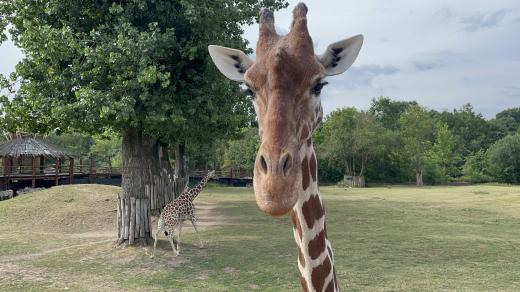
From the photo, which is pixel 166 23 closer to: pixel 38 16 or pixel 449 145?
→ pixel 38 16

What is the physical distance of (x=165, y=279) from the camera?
8797mm

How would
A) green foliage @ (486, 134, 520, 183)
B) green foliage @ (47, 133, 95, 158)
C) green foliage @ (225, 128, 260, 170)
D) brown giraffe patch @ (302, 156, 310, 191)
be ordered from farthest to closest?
green foliage @ (47, 133, 95, 158) < green foliage @ (486, 134, 520, 183) < green foliage @ (225, 128, 260, 170) < brown giraffe patch @ (302, 156, 310, 191)

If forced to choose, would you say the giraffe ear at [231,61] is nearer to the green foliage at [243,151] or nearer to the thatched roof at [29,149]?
the thatched roof at [29,149]

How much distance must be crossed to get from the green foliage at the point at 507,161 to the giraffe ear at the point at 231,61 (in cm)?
5382

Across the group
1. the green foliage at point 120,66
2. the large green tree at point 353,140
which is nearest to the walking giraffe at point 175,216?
the green foliage at point 120,66

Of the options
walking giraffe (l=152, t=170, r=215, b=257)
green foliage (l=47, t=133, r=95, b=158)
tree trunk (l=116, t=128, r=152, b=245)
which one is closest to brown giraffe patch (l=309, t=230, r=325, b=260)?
walking giraffe (l=152, t=170, r=215, b=257)

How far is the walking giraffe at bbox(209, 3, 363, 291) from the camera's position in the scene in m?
2.18

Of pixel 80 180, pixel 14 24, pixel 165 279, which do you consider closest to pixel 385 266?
pixel 165 279

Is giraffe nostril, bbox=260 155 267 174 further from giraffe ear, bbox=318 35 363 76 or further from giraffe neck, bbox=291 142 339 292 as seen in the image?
giraffe ear, bbox=318 35 363 76

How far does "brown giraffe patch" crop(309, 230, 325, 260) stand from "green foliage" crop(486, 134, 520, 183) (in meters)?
53.6

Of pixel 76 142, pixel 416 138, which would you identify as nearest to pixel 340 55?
pixel 416 138

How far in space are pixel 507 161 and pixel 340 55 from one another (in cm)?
5439

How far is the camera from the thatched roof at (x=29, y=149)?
3123 centimetres

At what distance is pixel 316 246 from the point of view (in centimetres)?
314
